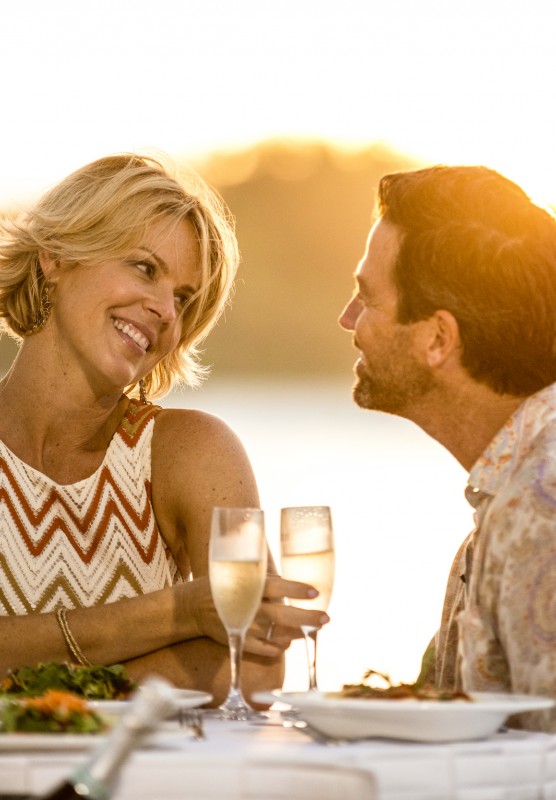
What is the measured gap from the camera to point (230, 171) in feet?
103

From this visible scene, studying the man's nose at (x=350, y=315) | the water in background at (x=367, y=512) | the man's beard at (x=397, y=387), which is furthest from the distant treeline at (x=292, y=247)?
the man's beard at (x=397, y=387)

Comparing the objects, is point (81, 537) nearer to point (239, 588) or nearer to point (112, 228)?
point (112, 228)

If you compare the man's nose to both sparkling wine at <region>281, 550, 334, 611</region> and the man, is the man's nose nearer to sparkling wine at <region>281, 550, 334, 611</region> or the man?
the man

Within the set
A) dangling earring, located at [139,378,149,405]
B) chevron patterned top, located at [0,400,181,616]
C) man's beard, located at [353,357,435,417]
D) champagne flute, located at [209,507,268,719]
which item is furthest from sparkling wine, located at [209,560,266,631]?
dangling earring, located at [139,378,149,405]

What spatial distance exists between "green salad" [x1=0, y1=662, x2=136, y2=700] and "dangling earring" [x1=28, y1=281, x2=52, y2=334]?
4.71 ft

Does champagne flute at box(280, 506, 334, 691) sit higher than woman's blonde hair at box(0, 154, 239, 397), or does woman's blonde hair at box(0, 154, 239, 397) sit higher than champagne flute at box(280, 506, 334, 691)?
woman's blonde hair at box(0, 154, 239, 397)

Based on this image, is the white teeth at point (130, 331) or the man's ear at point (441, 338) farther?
the white teeth at point (130, 331)

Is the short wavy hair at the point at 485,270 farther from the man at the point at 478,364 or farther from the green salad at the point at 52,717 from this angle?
the green salad at the point at 52,717

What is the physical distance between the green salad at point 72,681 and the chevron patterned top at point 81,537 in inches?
40.2

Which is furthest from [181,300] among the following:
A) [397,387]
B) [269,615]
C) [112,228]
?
[269,615]

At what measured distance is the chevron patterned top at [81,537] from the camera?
334 cm

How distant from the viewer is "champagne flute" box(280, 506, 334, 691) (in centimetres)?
261

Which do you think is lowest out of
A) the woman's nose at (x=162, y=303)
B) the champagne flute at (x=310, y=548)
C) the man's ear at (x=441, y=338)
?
the champagne flute at (x=310, y=548)

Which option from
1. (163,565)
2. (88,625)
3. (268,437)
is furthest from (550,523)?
(268,437)
